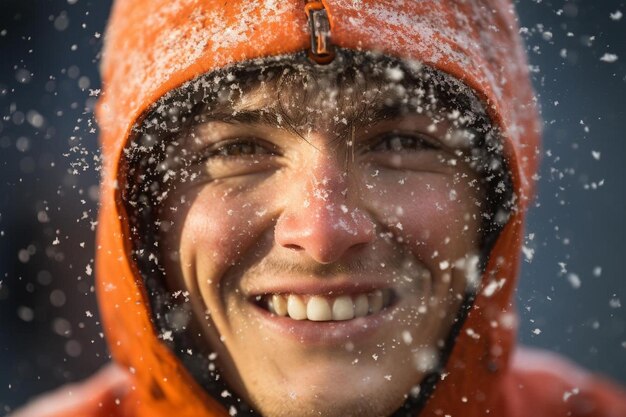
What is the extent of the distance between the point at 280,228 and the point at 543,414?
4.01 feet

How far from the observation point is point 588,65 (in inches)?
150

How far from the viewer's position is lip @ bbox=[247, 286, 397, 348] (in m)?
1.52

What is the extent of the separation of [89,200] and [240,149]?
3246 mm

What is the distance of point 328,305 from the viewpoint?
59.8 inches

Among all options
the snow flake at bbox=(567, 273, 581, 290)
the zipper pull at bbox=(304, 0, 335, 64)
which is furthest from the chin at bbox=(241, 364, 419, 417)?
the snow flake at bbox=(567, 273, 581, 290)

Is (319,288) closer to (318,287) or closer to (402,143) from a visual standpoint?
(318,287)

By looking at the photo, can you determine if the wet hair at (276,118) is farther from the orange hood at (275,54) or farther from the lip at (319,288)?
the lip at (319,288)

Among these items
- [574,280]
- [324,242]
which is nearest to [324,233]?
[324,242]

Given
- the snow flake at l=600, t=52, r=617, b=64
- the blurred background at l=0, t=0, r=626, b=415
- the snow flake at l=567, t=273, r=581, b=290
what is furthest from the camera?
the snow flake at l=567, t=273, r=581, b=290

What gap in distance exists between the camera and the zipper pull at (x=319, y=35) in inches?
49.3

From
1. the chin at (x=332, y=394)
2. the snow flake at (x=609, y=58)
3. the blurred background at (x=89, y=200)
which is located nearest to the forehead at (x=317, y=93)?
the chin at (x=332, y=394)

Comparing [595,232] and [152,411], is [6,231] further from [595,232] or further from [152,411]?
[595,232]

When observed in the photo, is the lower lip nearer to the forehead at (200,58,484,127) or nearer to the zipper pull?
the forehead at (200,58,484,127)

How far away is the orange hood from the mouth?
27 centimetres
